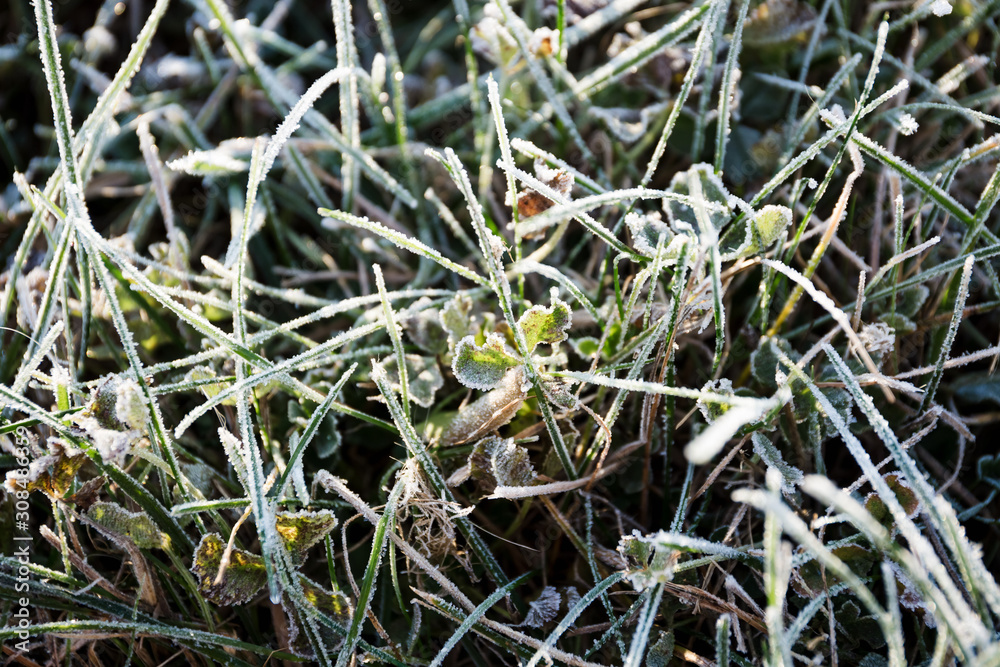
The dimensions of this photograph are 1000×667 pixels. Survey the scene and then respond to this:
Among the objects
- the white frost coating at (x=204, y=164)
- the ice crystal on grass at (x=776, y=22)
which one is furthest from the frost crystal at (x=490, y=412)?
the ice crystal on grass at (x=776, y=22)

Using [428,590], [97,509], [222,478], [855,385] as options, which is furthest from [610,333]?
[97,509]

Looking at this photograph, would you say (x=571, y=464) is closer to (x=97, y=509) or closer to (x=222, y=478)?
(x=222, y=478)

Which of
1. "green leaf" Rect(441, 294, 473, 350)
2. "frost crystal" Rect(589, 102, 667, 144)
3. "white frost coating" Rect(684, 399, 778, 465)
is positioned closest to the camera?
"white frost coating" Rect(684, 399, 778, 465)

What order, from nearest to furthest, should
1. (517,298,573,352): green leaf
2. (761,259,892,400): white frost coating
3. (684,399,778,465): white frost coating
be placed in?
(684,399,778,465): white frost coating
(761,259,892,400): white frost coating
(517,298,573,352): green leaf

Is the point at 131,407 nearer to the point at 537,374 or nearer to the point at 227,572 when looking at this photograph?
the point at 227,572

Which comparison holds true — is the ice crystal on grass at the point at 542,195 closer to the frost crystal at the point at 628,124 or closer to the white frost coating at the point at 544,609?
the frost crystal at the point at 628,124

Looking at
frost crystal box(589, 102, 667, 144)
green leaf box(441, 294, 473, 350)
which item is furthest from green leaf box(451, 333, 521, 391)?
frost crystal box(589, 102, 667, 144)

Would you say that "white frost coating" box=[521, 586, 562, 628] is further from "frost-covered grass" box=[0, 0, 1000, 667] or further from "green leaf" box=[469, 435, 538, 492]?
"green leaf" box=[469, 435, 538, 492]

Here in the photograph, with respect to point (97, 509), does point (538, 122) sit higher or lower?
higher
